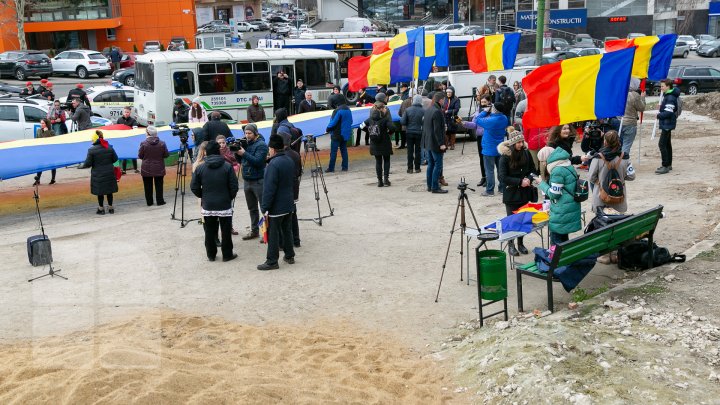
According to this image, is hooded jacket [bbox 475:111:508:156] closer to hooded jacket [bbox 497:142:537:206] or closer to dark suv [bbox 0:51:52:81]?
hooded jacket [bbox 497:142:537:206]

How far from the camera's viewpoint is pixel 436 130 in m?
14.9

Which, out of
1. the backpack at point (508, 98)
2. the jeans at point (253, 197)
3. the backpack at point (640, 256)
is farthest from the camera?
the backpack at point (508, 98)

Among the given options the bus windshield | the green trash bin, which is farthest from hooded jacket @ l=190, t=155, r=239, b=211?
the bus windshield

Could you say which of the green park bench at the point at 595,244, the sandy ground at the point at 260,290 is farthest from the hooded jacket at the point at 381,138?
the green park bench at the point at 595,244

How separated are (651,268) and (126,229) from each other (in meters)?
8.59

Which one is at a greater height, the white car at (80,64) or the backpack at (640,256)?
the white car at (80,64)

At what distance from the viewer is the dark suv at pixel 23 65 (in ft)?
141

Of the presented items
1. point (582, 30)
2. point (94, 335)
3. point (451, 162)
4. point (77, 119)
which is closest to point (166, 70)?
point (77, 119)

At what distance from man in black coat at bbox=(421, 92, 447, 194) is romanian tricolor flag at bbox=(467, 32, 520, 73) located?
6.00 m

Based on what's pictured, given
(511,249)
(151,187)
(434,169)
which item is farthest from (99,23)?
(511,249)

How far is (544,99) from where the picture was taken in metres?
11.5

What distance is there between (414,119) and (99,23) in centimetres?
4534

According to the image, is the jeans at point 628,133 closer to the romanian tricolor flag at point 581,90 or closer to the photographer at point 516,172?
the romanian tricolor flag at point 581,90

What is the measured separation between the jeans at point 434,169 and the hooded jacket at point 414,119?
1.90m
